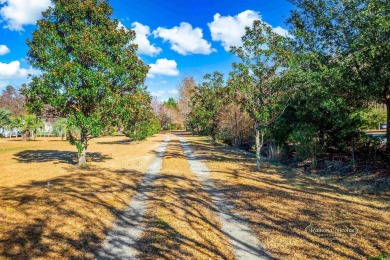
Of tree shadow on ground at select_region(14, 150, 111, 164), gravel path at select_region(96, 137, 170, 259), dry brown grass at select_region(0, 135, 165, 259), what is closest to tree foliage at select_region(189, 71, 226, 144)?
tree shadow on ground at select_region(14, 150, 111, 164)

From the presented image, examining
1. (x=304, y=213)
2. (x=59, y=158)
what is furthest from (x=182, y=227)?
(x=59, y=158)

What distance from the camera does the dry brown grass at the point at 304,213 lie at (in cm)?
673

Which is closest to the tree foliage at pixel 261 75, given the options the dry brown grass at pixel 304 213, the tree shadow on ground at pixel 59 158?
the dry brown grass at pixel 304 213

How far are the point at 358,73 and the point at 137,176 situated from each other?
45.8 ft

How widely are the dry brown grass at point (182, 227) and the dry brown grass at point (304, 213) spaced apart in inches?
47.5

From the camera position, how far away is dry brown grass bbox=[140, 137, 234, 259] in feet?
21.9

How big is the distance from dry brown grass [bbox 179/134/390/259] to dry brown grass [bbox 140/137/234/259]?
1.21 m

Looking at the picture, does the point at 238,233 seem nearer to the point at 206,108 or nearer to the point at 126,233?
the point at 126,233

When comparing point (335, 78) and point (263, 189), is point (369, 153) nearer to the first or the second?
point (335, 78)

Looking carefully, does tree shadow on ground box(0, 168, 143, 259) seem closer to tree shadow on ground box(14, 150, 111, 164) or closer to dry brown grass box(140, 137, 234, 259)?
dry brown grass box(140, 137, 234, 259)

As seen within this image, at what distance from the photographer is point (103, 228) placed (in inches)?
326

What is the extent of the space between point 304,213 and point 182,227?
4.30 m

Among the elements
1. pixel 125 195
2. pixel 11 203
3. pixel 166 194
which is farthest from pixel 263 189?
pixel 11 203

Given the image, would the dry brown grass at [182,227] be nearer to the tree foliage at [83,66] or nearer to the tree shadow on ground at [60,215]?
the tree shadow on ground at [60,215]
